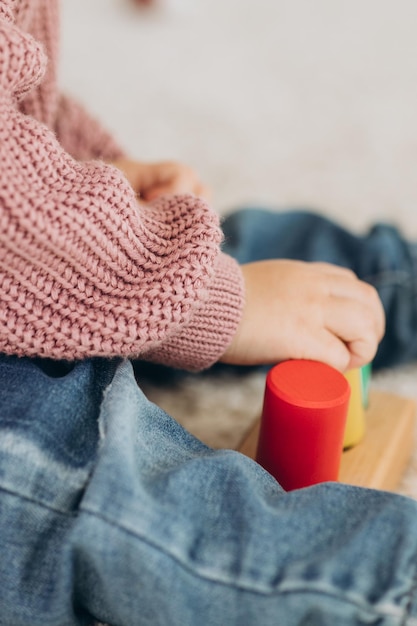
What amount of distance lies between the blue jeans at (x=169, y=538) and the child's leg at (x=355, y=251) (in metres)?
0.33

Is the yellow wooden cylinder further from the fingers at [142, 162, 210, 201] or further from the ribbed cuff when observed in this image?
the fingers at [142, 162, 210, 201]

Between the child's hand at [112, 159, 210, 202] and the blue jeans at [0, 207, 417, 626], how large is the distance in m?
0.33

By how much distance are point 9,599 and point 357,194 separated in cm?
77

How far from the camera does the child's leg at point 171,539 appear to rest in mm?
381

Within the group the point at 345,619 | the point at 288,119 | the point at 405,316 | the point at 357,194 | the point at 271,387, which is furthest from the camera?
the point at 288,119

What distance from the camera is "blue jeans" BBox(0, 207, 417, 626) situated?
381 millimetres

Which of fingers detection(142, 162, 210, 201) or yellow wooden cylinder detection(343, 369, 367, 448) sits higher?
fingers detection(142, 162, 210, 201)

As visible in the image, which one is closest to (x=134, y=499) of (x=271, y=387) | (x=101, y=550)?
(x=101, y=550)

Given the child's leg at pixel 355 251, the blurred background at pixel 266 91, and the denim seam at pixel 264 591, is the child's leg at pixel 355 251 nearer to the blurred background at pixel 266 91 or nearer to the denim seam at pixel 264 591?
the blurred background at pixel 266 91

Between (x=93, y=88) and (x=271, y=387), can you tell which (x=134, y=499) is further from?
(x=93, y=88)

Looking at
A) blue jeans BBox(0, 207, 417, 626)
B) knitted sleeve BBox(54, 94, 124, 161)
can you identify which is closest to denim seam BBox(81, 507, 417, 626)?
blue jeans BBox(0, 207, 417, 626)

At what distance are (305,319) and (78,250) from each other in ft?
0.65

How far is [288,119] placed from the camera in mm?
1227

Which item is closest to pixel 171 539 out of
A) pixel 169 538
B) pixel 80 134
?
pixel 169 538
